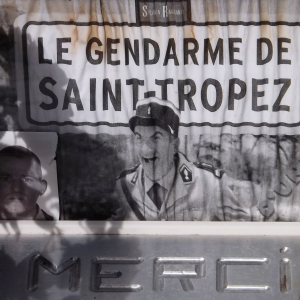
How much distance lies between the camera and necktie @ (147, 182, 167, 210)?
3.08m

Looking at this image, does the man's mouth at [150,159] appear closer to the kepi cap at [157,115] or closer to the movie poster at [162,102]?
the movie poster at [162,102]

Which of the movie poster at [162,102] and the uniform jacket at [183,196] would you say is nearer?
the movie poster at [162,102]

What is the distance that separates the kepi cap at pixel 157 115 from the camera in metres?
2.95

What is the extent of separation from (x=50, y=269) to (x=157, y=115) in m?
1.07

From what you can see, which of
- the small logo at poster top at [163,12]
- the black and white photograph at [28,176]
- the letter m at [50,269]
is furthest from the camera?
the black and white photograph at [28,176]

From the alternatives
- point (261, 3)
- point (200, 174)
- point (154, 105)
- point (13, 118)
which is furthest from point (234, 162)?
point (13, 118)

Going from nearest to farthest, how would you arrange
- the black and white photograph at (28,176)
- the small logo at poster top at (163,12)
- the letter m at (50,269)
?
1. the small logo at poster top at (163,12)
2. the letter m at (50,269)
3. the black and white photograph at (28,176)

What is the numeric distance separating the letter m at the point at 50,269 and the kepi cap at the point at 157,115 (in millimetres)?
857

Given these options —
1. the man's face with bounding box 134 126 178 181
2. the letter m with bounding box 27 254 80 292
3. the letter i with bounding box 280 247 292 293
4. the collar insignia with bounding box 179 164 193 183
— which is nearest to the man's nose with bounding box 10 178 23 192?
the letter m with bounding box 27 254 80 292

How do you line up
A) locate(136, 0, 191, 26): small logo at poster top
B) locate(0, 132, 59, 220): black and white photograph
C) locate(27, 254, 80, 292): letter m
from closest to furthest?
locate(136, 0, 191, 26): small logo at poster top < locate(27, 254, 80, 292): letter m < locate(0, 132, 59, 220): black and white photograph

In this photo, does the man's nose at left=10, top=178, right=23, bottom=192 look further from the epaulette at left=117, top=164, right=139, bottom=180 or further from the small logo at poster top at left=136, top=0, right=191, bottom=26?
the small logo at poster top at left=136, top=0, right=191, bottom=26

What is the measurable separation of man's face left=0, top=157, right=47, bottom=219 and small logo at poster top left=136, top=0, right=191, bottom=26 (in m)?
1.06

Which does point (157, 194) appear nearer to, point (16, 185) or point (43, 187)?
point (43, 187)

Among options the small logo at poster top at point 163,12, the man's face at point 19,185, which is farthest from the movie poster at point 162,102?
the man's face at point 19,185
